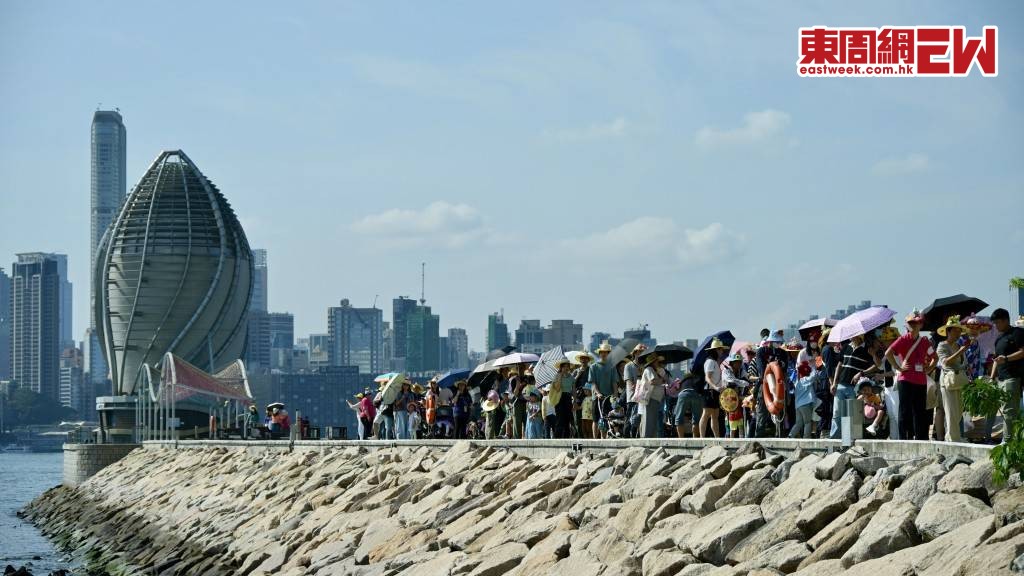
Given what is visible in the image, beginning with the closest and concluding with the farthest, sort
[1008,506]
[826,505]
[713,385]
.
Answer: [1008,506] < [826,505] < [713,385]

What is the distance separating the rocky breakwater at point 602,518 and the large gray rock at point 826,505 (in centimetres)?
2

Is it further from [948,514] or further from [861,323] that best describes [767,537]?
[861,323]

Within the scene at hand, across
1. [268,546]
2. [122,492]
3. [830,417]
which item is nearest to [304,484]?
[268,546]

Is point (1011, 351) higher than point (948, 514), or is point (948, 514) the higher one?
point (1011, 351)

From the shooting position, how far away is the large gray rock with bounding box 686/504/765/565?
41.5 feet

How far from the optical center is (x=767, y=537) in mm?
12383

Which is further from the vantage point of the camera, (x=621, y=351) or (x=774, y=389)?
(x=621, y=351)

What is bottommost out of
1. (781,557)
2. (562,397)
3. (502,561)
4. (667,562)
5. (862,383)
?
(502,561)

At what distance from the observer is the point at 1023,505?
35.0ft

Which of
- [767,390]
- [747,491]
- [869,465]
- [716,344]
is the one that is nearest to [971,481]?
[869,465]

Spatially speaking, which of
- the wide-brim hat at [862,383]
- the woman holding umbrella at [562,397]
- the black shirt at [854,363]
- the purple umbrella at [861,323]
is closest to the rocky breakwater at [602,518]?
the woman holding umbrella at [562,397]

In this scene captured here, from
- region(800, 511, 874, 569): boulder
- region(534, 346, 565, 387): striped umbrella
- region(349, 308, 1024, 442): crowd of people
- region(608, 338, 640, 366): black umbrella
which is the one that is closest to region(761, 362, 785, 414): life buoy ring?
region(349, 308, 1024, 442): crowd of people

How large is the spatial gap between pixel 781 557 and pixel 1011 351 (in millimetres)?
3641

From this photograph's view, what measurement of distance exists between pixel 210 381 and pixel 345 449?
53827 millimetres
